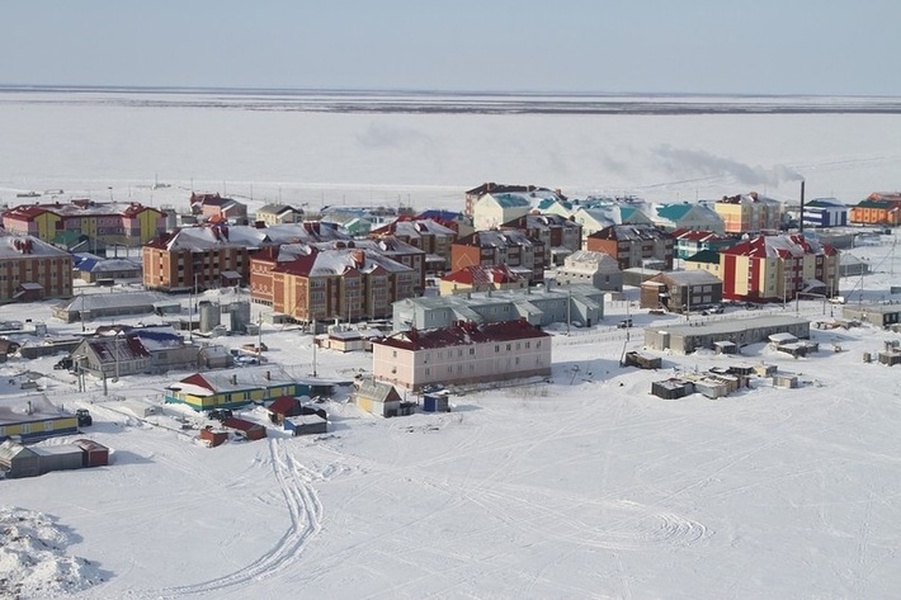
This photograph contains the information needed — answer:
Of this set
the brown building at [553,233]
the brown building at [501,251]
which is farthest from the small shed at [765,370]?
the brown building at [553,233]

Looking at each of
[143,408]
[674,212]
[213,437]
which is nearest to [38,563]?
[213,437]

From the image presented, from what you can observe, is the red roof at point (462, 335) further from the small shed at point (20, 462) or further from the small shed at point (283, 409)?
the small shed at point (20, 462)

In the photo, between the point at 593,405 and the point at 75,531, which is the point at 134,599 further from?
the point at 593,405

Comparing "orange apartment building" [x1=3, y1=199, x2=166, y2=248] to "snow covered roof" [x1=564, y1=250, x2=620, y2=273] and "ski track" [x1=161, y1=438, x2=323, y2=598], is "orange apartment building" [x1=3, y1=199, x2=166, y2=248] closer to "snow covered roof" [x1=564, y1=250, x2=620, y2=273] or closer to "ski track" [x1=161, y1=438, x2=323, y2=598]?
"snow covered roof" [x1=564, y1=250, x2=620, y2=273]

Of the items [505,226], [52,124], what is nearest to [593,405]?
[505,226]

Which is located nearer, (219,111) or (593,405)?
(593,405)

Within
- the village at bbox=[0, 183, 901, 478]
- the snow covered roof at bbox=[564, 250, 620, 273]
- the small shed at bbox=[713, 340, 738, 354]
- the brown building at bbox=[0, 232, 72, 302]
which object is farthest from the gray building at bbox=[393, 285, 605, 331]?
the brown building at bbox=[0, 232, 72, 302]
